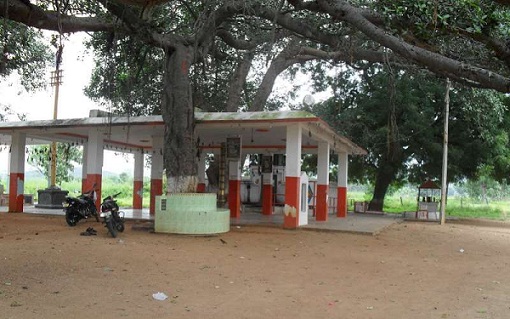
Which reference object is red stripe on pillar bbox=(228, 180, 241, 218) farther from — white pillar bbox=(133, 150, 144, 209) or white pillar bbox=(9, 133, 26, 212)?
white pillar bbox=(9, 133, 26, 212)

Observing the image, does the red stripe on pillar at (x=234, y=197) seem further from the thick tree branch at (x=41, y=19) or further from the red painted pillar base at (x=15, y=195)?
the thick tree branch at (x=41, y=19)

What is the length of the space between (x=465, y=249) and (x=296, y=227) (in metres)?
4.47

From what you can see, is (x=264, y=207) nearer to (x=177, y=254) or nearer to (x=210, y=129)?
(x=210, y=129)

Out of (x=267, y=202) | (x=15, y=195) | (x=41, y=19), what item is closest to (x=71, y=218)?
(x=15, y=195)

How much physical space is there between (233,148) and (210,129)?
6.23 ft

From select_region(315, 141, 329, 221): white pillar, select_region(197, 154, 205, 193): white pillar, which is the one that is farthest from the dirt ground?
select_region(197, 154, 205, 193): white pillar

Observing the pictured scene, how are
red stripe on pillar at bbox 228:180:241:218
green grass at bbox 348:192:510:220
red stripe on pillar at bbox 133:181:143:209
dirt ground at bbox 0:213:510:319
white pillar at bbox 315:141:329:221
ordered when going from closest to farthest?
1. dirt ground at bbox 0:213:510:319
2. white pillar at bbox 315:141:329:221
3. red stripe on pillar at bbox 228:180:241:218
4. red stripe on pillar at bbox 133:181:143:209
5. green grass at bbox 348:192:510:220

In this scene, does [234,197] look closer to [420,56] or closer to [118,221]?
[118,221]

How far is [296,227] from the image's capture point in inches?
563

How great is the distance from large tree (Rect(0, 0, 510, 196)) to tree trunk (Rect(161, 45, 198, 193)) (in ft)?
0.08

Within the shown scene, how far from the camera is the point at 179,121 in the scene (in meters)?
12.9

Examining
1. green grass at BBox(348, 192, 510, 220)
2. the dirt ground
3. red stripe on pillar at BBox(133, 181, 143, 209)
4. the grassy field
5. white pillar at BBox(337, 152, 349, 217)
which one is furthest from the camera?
the grassy field

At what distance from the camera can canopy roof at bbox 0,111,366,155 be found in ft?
45.1

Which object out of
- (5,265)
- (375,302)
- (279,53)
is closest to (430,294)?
(375,302)
